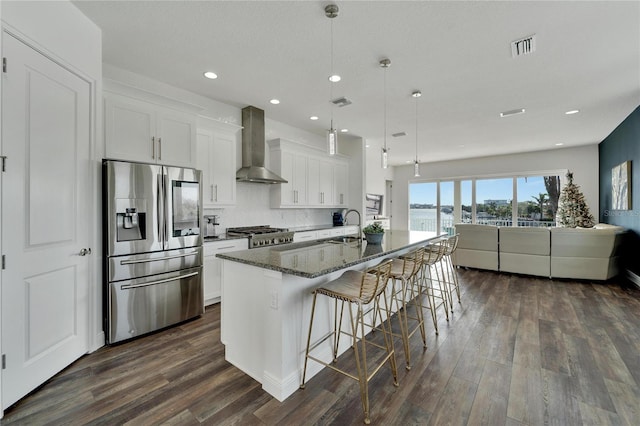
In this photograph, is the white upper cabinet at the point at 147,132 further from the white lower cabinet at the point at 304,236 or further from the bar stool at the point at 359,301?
the bar stool at the point at 359,301

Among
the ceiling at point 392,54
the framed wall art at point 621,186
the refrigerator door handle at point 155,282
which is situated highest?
the ceiling at point 392,54

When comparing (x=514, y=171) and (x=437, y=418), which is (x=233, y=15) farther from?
(x=514, y=171)

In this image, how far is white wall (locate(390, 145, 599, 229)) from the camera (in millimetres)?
6984

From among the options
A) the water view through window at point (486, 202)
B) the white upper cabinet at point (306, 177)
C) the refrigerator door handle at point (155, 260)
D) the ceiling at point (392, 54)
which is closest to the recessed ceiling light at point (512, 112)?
the ceiling at point (392, 54)

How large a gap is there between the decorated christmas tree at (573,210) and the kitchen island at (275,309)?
641 centimetres

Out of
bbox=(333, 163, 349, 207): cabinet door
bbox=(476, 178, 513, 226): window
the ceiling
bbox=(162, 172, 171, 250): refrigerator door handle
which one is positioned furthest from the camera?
bbox=(476, 178, 513, 226): window

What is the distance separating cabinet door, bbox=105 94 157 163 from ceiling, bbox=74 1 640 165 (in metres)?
0.51

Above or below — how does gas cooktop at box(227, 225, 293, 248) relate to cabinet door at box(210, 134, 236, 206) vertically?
below

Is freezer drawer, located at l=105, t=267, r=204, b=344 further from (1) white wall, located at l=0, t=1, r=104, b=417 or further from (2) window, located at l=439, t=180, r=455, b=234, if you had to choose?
(2) window, located at l=439, t=180, r=455, b=234

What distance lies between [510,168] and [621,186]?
121 inches

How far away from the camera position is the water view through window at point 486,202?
7.83 metres

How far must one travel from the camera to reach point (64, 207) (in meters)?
2.21

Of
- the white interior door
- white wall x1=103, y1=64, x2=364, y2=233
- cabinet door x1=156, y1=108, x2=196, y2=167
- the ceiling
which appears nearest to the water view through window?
the ceiling

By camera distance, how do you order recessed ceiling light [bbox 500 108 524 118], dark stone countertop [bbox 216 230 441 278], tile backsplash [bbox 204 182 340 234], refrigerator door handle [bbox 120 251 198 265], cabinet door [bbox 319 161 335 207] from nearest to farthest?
dark stone countertop [bbox 216 230 441 278]
refrigerator door handle [bbox 120 251 198 265]
tile backsplash [bbox 204 182 340 234]
recessed ceiling light [bbox 500 108 524 118]
cabinet door [bbox 319 161 335 207]
